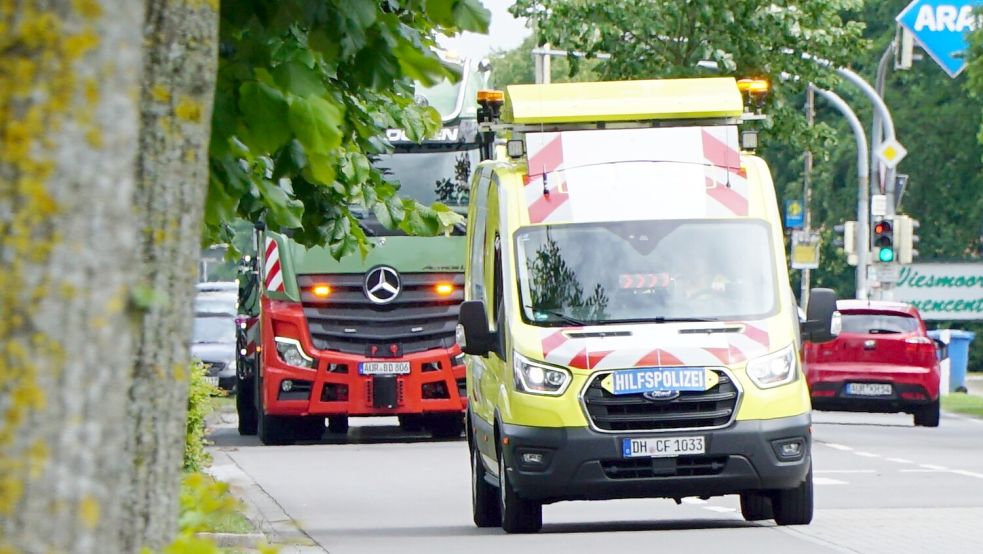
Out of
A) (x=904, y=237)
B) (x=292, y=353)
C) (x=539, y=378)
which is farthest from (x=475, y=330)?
(x=904, y=237)

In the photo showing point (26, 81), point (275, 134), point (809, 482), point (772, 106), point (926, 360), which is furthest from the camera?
point (772, 106)

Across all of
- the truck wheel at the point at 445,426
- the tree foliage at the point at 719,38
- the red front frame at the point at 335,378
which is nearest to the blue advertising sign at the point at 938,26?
the tree foliage at the point at 719,38

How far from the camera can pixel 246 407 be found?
1085 inches

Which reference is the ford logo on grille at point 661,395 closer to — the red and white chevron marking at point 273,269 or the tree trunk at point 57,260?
the tree trunk at point 57,260

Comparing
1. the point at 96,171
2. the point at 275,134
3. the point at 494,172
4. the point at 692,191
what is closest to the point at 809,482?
the point at 692,191

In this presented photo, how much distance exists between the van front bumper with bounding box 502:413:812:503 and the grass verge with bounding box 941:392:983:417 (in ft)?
73.0

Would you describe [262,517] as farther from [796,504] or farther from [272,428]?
[272,428]

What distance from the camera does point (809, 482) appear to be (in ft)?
43.9

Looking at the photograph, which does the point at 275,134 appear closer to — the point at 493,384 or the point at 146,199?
the point at 146,199

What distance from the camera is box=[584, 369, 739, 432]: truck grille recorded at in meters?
13.0

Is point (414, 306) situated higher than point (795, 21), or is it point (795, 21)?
point (795, 21)

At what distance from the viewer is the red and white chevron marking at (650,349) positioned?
12992 mm

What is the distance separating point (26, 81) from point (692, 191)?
36.0ft

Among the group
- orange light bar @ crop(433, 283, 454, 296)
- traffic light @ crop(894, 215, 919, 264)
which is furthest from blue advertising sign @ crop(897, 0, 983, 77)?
orange light bar @ crop(433, 283, 454, 296)
